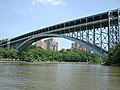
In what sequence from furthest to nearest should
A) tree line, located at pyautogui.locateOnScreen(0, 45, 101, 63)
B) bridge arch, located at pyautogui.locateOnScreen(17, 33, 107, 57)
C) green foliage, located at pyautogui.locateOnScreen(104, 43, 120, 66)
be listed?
tree line, located at pyautogui.locateOnScreen(0, 45, 101, 63) → bridge arch, located at pyautogui.locateOnScreen(17, 33, 107, 57) → green foliage, located at pyautogui.locateOnScreen(104, 43, 120, 66)

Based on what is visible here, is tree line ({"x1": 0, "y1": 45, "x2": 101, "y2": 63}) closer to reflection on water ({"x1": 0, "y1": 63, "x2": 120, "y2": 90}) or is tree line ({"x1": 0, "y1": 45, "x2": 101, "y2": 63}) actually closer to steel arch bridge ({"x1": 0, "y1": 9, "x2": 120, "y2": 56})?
steel arch bridge ({"x1": 0, "y1": 9, "x2": 120, "y2": 56})

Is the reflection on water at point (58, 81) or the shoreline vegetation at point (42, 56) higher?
the shoreline vegetation at point (42, 56)

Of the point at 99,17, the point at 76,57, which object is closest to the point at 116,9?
the point at 99,17

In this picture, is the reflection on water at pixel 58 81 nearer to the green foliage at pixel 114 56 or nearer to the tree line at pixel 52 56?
the green foliage at pixel 114 56

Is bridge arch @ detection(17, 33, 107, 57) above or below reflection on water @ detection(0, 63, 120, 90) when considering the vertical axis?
above

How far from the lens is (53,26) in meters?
98.7

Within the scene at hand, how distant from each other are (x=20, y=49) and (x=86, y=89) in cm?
11861

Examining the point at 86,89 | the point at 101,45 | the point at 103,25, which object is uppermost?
the point at 103,25

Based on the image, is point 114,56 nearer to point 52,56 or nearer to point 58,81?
point 58,81

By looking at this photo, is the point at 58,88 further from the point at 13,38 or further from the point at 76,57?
the point at 76,57

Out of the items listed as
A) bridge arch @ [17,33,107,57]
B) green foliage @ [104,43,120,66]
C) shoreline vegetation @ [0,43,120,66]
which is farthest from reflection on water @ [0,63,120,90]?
shoreline vegetation @ [0,43,120,66]

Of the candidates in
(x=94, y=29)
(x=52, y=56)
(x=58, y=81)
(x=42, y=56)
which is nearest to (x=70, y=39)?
(x=94, y=29)

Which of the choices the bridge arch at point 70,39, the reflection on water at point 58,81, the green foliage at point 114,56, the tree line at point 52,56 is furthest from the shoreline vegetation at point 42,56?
the reflection on water at point 58,81

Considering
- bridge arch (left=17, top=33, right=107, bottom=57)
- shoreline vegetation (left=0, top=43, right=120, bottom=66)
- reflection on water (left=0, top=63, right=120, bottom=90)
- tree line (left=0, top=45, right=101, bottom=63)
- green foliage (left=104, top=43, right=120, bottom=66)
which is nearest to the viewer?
reflection on water (left=0, top=63, right=120, bottom=90)
